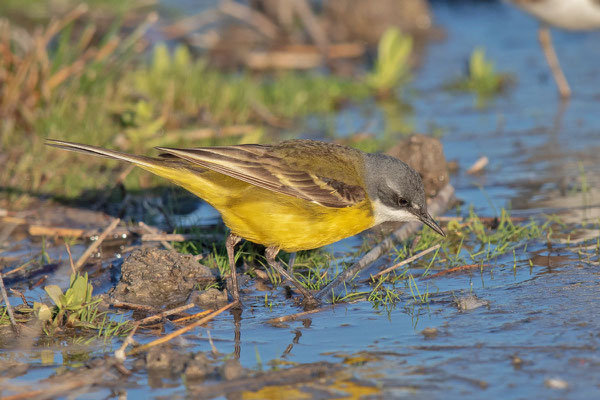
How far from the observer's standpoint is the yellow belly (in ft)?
19.2

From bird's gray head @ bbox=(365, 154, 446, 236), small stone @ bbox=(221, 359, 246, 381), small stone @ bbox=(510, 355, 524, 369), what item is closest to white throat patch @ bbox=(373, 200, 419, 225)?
bird's gray head @ bbox=(365, 154, 446, 236)

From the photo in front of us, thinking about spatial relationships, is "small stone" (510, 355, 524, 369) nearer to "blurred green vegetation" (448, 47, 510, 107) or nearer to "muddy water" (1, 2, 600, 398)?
"muddy water" (1, 2, 600, 398)

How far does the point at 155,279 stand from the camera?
594cm

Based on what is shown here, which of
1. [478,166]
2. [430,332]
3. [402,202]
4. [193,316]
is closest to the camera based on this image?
[430,332]

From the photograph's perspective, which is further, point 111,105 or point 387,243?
point 111,105

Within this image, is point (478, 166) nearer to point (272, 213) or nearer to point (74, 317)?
point (272, 213)

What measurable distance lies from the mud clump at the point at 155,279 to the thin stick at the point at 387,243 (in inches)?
39.6

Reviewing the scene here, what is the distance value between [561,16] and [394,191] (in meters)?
7.44

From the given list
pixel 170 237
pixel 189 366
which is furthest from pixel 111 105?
pixel 189 366

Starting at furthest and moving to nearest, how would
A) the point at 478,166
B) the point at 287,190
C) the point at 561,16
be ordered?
the point at 561,16
the point at 478,166
the point at 287,190

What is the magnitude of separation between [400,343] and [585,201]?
347cm

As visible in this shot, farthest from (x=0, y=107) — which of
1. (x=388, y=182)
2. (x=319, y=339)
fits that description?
(x=319, y=339)

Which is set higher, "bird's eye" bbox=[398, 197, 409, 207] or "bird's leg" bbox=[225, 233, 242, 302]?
"bird's eye" bbox=[398, 197, 409, 207]

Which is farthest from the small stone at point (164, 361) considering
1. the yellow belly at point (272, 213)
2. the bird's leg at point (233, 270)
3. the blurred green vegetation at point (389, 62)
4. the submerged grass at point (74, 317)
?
the blurred green vegetation at point (389, 62)
